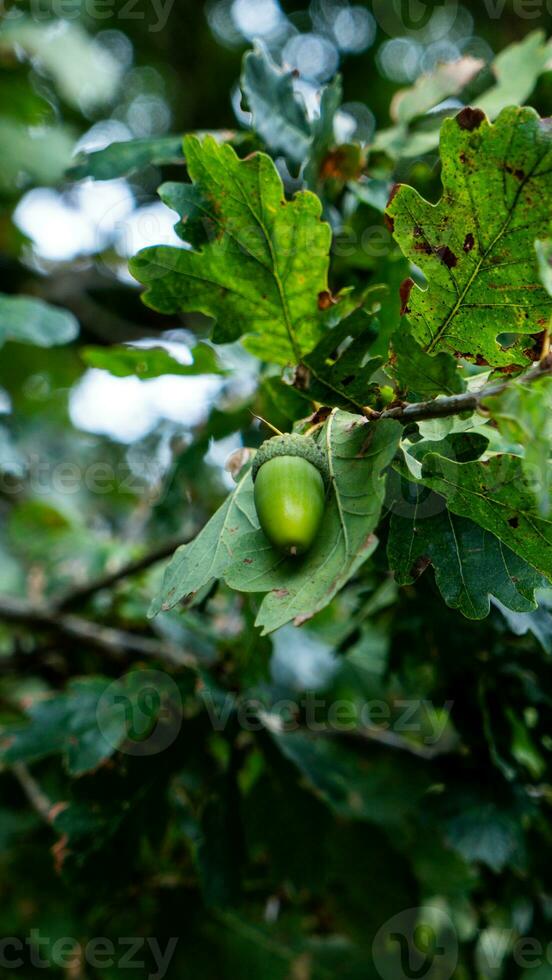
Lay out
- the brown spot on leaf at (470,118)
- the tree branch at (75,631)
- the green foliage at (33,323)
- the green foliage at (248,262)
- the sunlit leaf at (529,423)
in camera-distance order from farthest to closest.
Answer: the tree branch at (75,631)
the green foliage at (33,323)
the green foliage at (248,262)
the brown spot on leaf at (470,118)
the sunlit leaf at (529,423)

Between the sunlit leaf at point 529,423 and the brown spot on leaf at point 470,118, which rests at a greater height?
the brown spot on leaf at point 470,118

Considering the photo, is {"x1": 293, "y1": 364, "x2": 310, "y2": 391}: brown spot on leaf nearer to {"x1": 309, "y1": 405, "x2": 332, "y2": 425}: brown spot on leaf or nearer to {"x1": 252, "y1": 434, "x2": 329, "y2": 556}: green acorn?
{"x1": 309, "y1": 405, "x2": 332, "y2": 425}: brown spot on leaf

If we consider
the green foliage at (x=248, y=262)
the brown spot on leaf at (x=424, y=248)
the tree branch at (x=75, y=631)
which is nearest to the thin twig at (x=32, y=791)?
the tree branch at (x=75, y=631)

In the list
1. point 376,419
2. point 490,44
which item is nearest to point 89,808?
point 376,419

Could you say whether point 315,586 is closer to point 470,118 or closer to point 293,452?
point 293,452

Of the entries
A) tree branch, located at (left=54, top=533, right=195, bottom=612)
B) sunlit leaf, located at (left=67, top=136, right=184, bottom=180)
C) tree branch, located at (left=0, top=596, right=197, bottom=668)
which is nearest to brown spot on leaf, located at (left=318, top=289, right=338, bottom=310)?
sunlit leaf, located at (left=67, top=136, right=184, bottom=180)

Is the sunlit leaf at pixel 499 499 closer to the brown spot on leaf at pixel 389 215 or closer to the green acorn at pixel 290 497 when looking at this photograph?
the green acorn at pixel 290 497

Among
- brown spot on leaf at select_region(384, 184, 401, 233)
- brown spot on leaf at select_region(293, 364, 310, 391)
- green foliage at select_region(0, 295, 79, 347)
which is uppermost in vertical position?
brown spot on leaf at select_region(384, 184, 401, 233)
